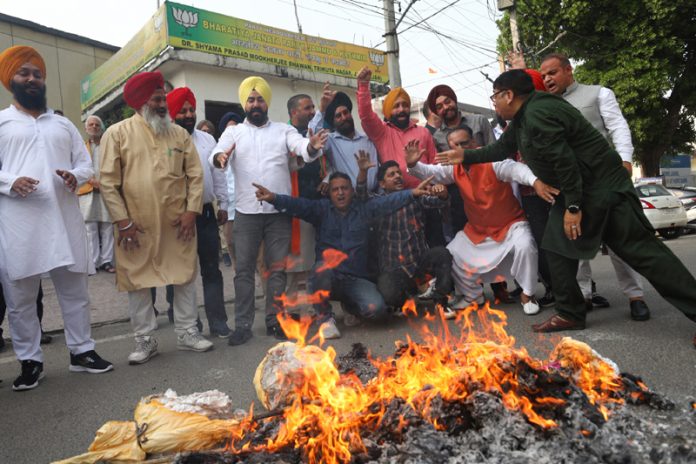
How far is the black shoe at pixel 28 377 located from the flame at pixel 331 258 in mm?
2491

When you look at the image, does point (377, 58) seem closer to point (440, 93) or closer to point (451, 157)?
point (440, 93)

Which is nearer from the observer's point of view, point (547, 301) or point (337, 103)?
point (547, 301)

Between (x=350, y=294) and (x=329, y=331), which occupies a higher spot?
(x=350, y=294)

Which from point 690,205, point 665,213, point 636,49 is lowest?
point 665,213

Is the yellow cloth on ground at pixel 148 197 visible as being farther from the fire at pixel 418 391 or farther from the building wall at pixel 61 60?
the building wall at pixel 61 60

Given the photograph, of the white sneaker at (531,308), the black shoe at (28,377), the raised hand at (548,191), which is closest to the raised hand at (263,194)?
the black shoe at (28,377)

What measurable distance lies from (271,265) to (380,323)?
121cm

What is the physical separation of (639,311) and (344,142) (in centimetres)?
326

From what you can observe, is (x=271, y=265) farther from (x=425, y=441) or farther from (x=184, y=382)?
(x=425, y=441)

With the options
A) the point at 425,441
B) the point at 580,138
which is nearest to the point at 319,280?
the point at 580,138

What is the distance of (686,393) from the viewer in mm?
2781

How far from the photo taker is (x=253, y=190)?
16.2 feet

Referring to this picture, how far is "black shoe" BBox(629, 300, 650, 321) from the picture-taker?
13.9ft

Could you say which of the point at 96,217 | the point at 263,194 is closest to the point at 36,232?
the point at 263,194
